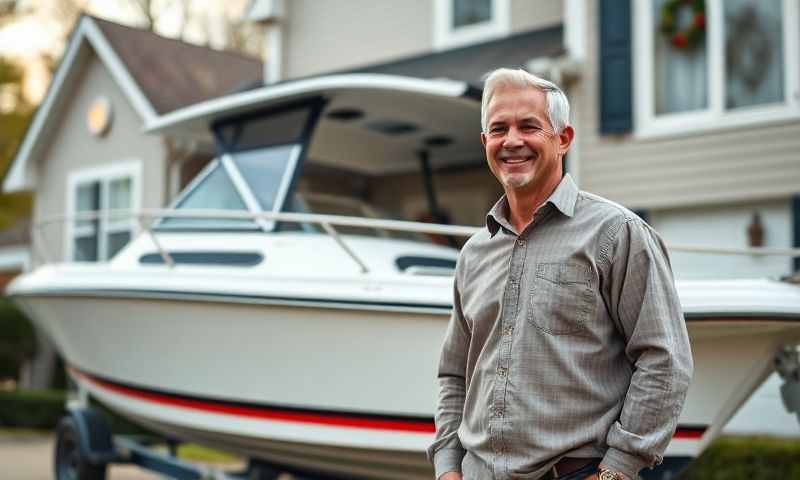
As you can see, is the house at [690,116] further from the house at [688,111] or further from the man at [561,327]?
the man at [561,327]

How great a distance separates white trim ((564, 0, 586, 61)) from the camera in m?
7.69

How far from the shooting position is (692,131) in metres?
7.15

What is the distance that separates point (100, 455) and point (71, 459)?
1.46 ft

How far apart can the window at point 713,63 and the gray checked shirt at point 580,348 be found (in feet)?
17.3

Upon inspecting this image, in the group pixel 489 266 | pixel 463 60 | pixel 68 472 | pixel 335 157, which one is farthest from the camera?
pixel 463 60

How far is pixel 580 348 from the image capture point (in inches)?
83.0

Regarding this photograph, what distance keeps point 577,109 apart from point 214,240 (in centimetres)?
363

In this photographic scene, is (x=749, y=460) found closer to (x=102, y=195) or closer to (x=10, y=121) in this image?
(x=102, y=195)

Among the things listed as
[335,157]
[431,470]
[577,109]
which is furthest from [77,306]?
[577,109]

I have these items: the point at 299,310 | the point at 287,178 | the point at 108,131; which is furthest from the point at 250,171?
the point at 108,131

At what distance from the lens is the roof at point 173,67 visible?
41.4ft

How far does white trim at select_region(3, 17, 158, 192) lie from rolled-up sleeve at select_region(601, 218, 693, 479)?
1052cm

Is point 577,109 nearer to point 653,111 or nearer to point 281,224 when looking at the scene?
point 653,111

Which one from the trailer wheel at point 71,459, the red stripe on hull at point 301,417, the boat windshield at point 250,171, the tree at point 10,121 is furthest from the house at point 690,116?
the tree at point 10,121
